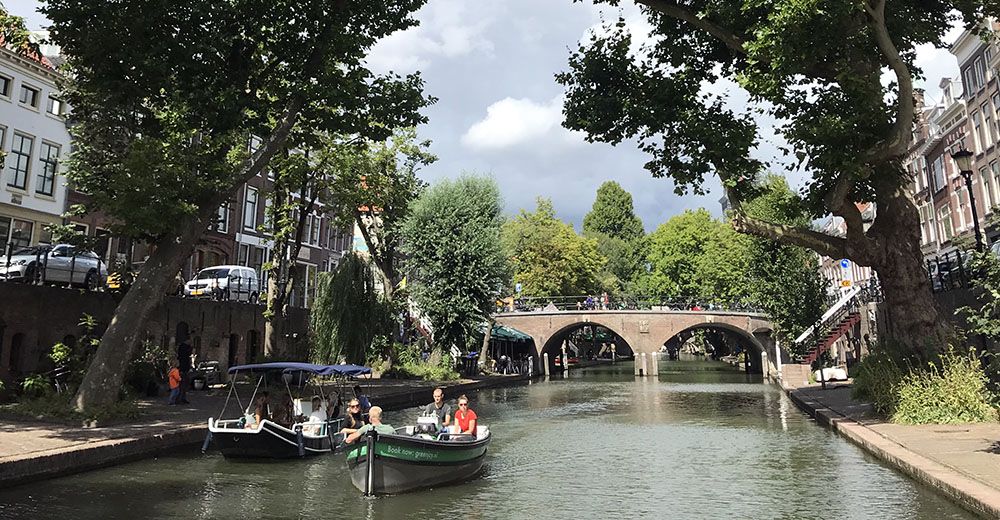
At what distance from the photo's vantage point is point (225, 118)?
53.0 feet

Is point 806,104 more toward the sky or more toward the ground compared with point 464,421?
more toward the sky

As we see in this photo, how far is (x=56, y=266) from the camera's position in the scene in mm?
21422

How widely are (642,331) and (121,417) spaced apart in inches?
1763

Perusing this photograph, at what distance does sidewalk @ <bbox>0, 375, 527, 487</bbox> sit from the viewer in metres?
10.9

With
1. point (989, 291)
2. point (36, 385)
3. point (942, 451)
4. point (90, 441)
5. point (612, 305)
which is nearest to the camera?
point (989, 291)

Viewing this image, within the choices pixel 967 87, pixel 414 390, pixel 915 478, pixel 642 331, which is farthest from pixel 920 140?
pixel 915 478

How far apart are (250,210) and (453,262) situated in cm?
1419

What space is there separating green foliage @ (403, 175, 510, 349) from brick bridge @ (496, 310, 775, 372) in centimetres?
1936

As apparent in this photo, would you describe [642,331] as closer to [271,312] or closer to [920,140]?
[920,140]

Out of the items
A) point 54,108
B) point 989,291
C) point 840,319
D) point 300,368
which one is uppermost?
point 54,108

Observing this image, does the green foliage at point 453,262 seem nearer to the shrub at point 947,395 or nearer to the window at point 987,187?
the shrub at point 947,395

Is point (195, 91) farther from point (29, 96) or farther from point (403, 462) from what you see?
point (29, 96)

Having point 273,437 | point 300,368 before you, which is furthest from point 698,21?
point 273,437

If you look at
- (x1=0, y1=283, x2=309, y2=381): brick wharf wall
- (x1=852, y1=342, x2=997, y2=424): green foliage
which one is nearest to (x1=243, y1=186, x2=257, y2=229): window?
(x1=0, y1=283, x2=309, y2=381): brick wharf wall
